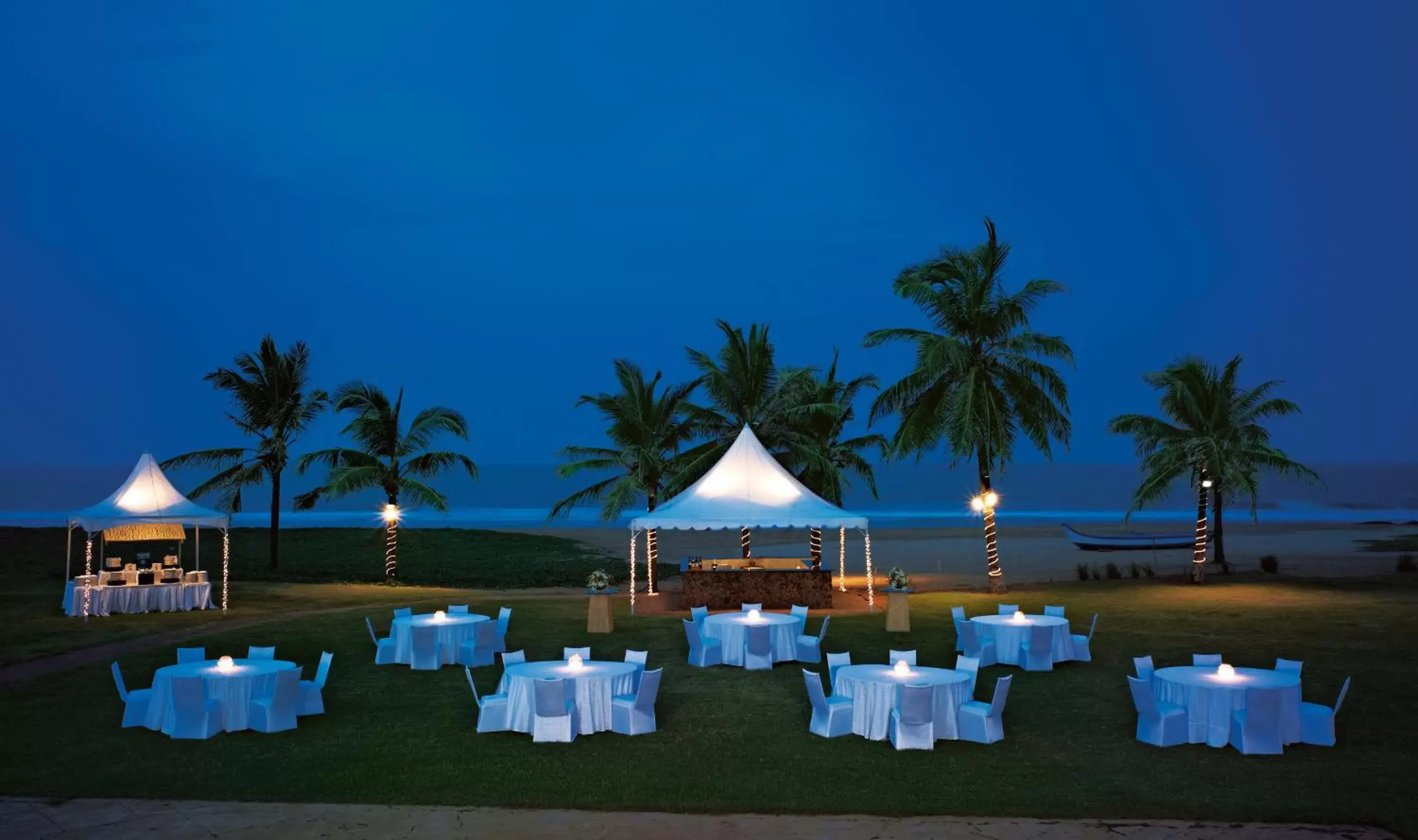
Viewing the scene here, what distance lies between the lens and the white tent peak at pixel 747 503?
18953mm

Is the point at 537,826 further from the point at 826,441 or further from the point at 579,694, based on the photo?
the point at 826,441

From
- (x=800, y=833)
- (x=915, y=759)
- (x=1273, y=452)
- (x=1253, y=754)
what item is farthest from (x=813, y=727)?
(x=1273, y=452)

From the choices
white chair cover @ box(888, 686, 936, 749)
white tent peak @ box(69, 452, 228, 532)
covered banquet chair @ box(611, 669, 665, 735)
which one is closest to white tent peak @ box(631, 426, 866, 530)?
covered banquet chair @ box(611, 669, 665, 735)

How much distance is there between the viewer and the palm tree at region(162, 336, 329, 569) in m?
29.9

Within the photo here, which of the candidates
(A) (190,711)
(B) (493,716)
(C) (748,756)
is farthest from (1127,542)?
(A) (190,711)

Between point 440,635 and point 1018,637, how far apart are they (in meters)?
8.11

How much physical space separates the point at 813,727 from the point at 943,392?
1522cm

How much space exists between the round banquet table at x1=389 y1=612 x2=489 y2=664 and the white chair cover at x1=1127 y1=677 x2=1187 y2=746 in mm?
8937

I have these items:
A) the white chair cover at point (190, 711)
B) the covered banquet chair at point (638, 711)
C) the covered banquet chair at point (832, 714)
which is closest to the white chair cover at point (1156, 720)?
the covered banquet chair at point (832, 714)

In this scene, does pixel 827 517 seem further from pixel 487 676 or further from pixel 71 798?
pixel 71 798

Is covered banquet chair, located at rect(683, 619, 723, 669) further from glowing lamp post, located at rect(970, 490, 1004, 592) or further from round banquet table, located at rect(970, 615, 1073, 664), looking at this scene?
glowing lamp post, located at rect(970, 490, 1004, 592)

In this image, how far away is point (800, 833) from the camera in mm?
7430

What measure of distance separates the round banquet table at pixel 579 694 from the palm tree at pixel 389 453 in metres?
17.2

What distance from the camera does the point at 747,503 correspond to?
1972cm
